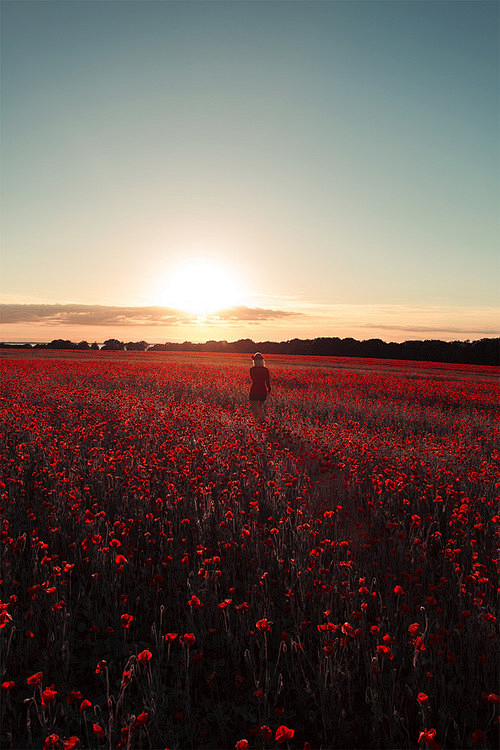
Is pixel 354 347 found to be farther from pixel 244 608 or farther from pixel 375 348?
pixel 244 608

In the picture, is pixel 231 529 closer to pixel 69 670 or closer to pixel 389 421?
pixel 69 670

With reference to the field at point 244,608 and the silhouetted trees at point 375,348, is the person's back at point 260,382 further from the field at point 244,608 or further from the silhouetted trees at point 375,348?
the silhouetted trees at point 375,348

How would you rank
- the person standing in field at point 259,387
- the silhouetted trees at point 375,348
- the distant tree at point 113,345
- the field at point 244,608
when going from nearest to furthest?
1. the field at point 244,608
2. the person standing in field at point 259,387
3. the silhouetted trees at point 375,348
4. the distant tree at point 113,345

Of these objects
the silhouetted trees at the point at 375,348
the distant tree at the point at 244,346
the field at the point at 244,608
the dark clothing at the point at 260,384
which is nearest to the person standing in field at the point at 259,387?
the dark clothing at the point at 260,384

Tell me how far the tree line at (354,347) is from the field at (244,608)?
51459mm

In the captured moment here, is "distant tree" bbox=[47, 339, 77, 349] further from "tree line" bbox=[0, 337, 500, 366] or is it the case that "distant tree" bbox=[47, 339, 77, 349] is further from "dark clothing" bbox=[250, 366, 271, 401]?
"dark clothing" bbox=[250, 366, 271, 401]

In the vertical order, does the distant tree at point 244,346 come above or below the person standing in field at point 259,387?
above

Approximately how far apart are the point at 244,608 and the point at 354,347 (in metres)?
63.3

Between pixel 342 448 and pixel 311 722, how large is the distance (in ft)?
17.0

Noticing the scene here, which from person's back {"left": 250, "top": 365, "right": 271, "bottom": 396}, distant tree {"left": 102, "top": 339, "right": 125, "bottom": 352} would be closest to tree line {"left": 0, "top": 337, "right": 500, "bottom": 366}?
distant tree {"left": 102, "top": 339, "right": 125, "bottom": 352}

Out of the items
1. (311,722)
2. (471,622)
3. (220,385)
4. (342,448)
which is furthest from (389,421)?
(311,722)

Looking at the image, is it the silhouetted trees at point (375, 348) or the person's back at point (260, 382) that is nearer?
the person's back at point (260, 382)

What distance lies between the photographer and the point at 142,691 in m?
2.60

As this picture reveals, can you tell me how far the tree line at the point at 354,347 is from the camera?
52.6m
